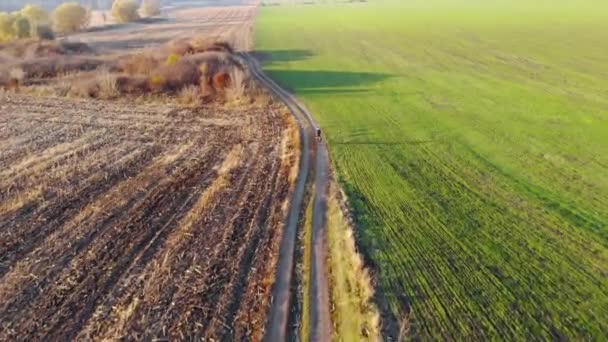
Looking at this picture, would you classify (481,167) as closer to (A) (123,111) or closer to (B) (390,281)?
(B) (390,281)

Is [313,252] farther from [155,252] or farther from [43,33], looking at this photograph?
[43,33]

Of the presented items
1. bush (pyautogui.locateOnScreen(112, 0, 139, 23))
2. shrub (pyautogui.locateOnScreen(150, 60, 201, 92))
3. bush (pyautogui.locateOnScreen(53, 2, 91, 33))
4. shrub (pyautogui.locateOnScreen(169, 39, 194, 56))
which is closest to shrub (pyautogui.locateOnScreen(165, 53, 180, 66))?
shrub (pyautogui.locateOnScreen(150, 60, 201, 92))

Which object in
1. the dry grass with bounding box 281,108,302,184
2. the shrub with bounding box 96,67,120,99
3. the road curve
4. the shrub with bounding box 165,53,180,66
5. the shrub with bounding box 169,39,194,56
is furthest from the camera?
the shrub with bounding box 169,39,194,56

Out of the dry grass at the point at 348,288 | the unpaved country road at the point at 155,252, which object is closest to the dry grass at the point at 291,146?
the unpaved country road at the point at 155,252

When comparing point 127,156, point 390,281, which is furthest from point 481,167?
point 127,156

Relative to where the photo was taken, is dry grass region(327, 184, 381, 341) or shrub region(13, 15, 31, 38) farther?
shrub region(13, 15, 31, 38)

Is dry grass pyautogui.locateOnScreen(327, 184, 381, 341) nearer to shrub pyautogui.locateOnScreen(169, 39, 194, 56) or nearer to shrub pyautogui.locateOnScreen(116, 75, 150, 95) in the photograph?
shrub pyautogui.locateOnScreen(116, 75, 150, 95)

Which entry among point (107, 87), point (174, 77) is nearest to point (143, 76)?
point (174, 77)
